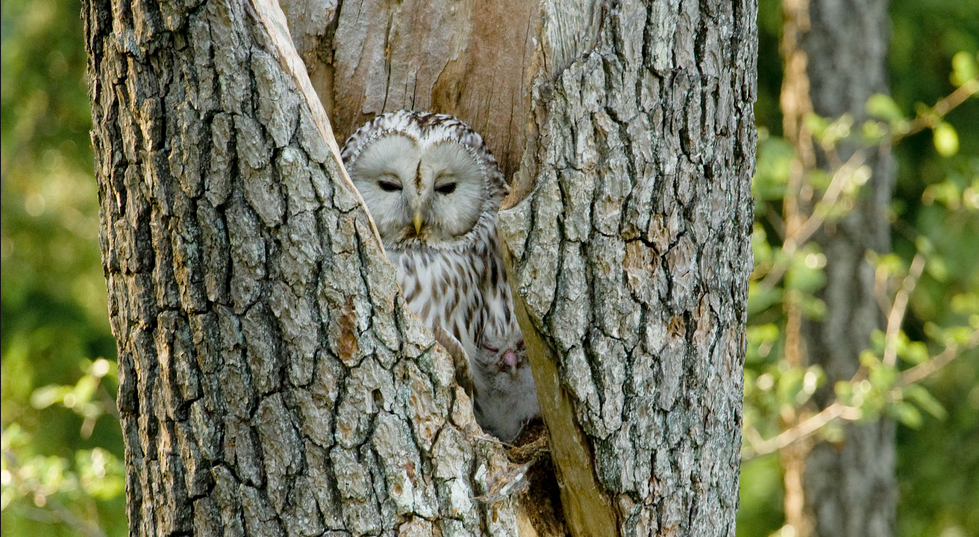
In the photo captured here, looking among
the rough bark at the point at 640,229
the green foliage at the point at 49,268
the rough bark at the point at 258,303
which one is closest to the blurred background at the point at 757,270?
the green foliage at the point at 49,268

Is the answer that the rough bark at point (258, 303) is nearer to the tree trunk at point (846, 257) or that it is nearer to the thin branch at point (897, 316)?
the thin branch at point (897, 316)

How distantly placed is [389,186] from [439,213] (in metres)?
0.17

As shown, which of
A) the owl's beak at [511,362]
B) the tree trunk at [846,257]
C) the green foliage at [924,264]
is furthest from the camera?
the green foliage at [924,264]

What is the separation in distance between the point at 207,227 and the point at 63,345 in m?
4.27

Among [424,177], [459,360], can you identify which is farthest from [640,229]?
[424,177]

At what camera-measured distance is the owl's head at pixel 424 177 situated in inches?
99.0

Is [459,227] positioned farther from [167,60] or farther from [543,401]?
[167,60]

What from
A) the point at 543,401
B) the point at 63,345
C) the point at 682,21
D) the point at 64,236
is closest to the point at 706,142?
the point at 682,21

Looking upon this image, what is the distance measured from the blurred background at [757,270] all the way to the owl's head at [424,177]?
1.98 meters

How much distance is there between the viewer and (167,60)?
5.35 feet

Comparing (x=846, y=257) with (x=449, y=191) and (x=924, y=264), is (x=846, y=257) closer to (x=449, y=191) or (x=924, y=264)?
(x=924, y=264)

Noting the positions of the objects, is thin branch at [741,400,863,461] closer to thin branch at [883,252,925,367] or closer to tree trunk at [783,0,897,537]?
thin branch at [883,252,925,367]

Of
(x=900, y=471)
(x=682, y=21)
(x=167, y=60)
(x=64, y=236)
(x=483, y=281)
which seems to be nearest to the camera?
(x=167, y=60)

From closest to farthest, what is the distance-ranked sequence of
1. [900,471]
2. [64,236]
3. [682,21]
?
[682,21] → [64,236] → [900,471]
